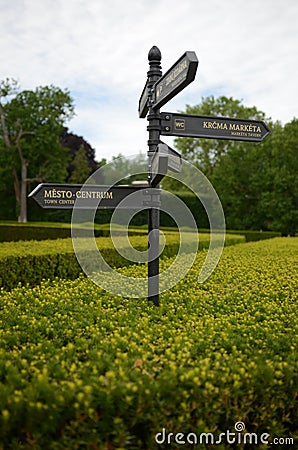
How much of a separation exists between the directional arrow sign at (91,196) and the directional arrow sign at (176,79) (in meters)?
0.79

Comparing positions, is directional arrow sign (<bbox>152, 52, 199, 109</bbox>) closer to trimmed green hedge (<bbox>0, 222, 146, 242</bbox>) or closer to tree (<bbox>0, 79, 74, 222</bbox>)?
trimmed green hedge (<bbox>0, 222, 146, 242</bbox>)

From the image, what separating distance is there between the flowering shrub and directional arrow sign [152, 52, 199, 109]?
1813 mm

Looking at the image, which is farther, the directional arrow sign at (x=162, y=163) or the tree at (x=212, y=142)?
the tree at (x=212, y=142)

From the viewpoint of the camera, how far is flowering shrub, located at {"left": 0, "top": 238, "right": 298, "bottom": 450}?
89.1 inches

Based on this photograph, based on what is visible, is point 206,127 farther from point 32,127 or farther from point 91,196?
point 32,127

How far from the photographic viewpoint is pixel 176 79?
3420mm

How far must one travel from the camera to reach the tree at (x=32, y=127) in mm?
31625

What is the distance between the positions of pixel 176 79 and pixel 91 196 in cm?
130

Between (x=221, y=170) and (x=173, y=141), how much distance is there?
38.5 feet

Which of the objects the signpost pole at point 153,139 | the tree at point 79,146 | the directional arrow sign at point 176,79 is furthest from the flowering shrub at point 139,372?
the tree at point 79,146

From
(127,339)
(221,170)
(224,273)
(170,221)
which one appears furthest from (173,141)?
(127,339)

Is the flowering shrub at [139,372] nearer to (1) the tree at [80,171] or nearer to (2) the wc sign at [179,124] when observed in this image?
(2) the wc sign at [179,124]

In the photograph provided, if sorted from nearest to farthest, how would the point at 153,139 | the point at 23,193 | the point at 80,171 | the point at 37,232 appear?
the point at 153,139
the point at 37,232
the point at 23,193
the point at 80,171

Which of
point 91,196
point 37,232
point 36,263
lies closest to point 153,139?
point 91,196
